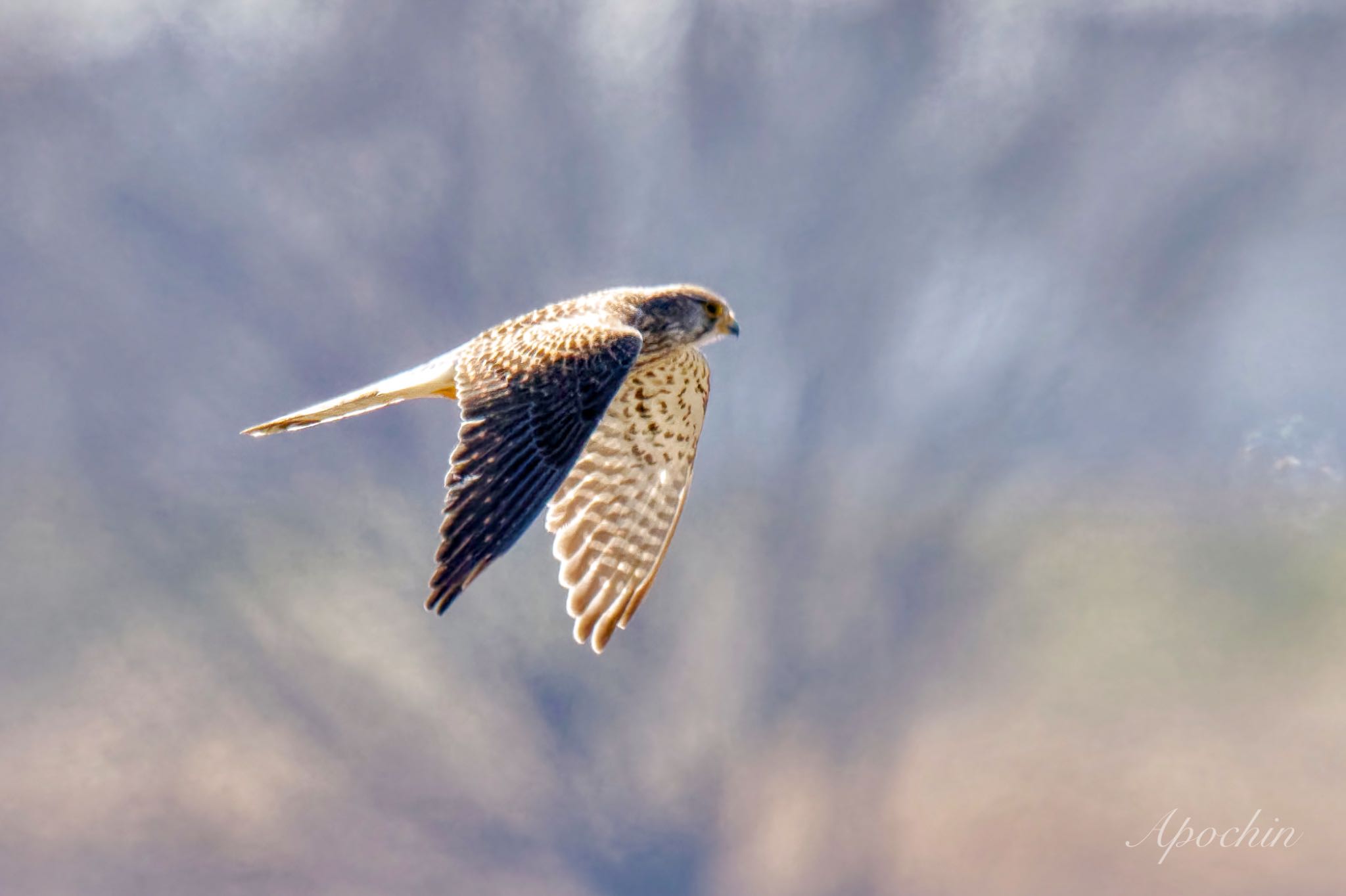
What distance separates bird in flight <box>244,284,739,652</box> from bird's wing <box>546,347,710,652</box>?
11 mm

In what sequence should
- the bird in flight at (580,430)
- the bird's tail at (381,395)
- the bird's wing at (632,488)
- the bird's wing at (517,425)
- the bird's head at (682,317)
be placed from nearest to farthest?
the bird's wing at (517,425) → the bird in flight at (580,430) → the bird's tail at (381,395) → the bird's wing at (632,488) → the bird's head at (682,317)

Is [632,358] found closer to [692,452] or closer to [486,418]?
[486,418]

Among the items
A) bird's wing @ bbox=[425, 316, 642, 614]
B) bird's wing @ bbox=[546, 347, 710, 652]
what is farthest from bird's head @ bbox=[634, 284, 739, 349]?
bird's wing @ bbox=[425, 316, 642, 614]

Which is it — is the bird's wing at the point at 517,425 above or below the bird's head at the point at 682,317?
below

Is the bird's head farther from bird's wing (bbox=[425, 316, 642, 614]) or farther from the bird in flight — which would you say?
bird's wing (bbox=[425, 316, 642, 614])

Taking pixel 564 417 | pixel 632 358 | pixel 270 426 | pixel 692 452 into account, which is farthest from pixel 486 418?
pixel 692 452

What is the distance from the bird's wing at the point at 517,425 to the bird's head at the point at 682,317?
0.96m

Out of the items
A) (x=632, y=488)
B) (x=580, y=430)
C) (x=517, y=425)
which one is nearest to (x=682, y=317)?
(x=632, y=488)

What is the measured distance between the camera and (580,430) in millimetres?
6918

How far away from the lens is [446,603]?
18.9 ft

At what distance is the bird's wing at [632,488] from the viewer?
866 cm

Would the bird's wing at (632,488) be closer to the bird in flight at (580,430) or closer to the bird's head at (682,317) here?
the bird in flight at (580,430)

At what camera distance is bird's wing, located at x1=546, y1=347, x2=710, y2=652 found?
8656 millimetres

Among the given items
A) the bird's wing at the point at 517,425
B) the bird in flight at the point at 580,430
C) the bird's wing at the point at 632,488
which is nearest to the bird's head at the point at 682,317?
the bird in flight at the point at 580,430
